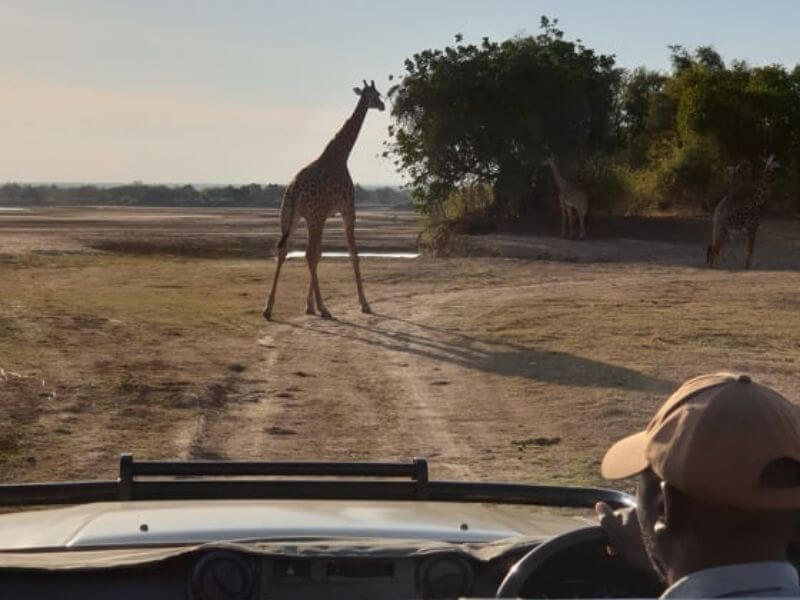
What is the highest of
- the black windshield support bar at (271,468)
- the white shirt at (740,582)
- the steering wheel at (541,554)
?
the white shirt at (740,582)

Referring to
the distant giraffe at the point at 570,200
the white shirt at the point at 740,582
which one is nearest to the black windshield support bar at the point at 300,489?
the white shirt at the point at 740,582

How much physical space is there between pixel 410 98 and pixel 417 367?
19222 millimetres

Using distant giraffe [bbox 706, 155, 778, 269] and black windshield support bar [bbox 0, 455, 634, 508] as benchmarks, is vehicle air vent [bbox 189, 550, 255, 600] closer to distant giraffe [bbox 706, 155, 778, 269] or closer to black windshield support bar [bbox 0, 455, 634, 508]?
black windshield support bar [bbox 0, 455, 634, 508]

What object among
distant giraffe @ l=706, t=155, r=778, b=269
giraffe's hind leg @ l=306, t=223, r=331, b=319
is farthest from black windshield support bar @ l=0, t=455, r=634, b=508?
distant giraffe @ l=706, t=155, r=778, b=269

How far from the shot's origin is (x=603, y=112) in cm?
3312

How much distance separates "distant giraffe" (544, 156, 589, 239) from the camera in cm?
3000

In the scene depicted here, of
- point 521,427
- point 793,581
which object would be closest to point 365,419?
point 521,427

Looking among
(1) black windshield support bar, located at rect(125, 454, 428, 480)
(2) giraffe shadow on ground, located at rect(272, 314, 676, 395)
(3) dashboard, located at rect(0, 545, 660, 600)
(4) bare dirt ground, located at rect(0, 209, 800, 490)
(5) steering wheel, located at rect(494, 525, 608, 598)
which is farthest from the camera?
(2) giraffe shadow on ground, located at rect(272, 314, 676, 395)

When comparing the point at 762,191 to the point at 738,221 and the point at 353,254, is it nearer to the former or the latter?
the point at 738,221

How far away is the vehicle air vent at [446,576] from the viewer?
281 centimetres

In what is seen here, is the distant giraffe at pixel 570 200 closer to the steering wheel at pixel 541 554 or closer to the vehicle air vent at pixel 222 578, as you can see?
the steering wheel at pixel 541 554

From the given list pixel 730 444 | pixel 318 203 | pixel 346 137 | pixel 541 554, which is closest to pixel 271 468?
pixel 541 554

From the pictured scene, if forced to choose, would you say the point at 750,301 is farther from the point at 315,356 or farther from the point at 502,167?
the point at 502,167

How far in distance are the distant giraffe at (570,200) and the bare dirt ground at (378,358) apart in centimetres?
478
